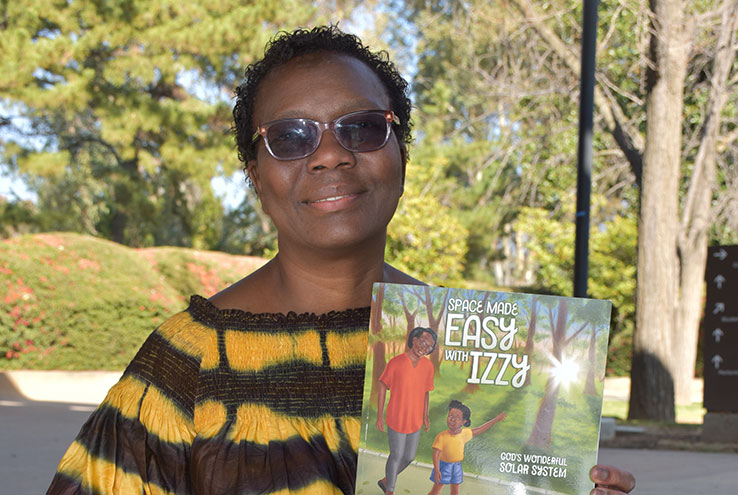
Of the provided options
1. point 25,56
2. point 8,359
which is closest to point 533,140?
point 8,359

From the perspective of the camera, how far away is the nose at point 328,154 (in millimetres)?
1825

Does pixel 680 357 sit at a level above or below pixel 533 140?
below

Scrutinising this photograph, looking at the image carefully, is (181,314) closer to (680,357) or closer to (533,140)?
(680,357)

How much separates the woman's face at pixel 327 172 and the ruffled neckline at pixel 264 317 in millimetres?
135

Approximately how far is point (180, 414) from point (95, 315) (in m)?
14.1

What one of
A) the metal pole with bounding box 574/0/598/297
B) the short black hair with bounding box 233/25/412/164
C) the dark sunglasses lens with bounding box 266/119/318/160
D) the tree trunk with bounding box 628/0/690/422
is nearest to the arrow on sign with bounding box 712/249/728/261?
the tree trunk with bounding box 628/0/690/422

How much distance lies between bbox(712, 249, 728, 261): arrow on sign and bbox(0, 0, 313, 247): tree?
13628 mm

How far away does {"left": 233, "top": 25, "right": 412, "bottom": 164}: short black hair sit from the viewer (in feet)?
6.29

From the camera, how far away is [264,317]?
72.9 inches

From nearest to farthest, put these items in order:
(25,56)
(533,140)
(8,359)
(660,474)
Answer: (660,474), (8,359), (533,140), (25,56)

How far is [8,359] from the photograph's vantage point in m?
14.8

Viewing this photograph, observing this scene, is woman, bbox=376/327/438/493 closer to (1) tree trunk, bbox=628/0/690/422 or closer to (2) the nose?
(2) the nose

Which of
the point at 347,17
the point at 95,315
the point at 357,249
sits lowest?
the point at 357,249

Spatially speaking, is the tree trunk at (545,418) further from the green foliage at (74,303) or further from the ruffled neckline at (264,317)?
the green foliage at (74,303)
